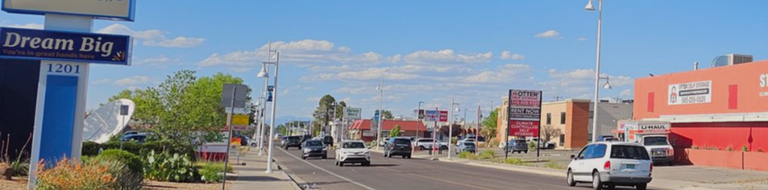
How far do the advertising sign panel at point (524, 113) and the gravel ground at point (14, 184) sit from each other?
39.4 meters

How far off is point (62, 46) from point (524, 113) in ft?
135

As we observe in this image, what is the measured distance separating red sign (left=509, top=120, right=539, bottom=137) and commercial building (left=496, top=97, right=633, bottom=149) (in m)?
36.0

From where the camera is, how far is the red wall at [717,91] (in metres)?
42.2

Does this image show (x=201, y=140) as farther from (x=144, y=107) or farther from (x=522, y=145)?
(x=522, y=145)

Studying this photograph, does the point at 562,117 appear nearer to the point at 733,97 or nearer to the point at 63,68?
the point at 733,97

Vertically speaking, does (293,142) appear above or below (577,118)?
below

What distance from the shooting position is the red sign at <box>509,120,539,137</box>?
55.5 m

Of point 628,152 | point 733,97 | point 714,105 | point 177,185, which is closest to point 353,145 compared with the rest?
point 714,105

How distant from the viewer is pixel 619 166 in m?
24.6

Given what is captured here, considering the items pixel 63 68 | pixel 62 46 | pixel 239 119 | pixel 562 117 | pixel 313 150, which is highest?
pixel 562 117

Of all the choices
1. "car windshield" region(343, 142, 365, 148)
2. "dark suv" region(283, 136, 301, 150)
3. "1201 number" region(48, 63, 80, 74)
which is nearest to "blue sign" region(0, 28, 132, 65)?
"1201 number" region(48, 63, 80, 74)

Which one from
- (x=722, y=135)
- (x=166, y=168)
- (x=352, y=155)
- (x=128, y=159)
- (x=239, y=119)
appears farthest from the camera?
(x=722, y=135)

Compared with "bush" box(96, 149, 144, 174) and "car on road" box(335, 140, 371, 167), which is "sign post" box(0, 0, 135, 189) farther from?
"car on road" box(335, 140, 371, 167)

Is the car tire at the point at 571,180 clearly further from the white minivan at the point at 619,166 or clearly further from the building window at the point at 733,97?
the building window at the point at 733,97
